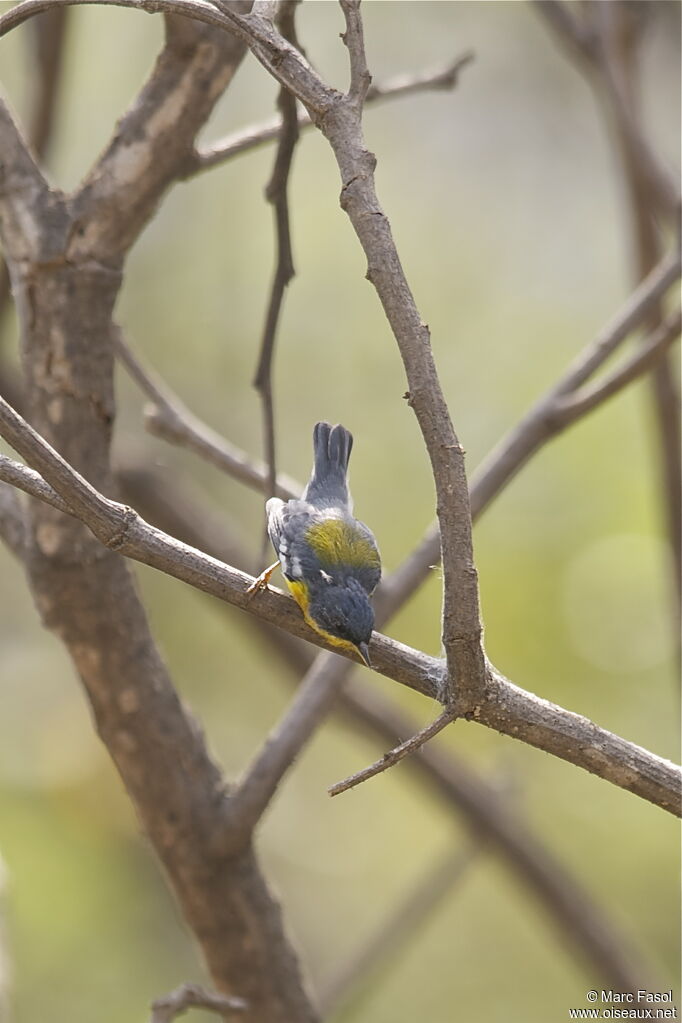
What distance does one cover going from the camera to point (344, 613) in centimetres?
232

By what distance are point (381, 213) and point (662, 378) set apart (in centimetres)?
309

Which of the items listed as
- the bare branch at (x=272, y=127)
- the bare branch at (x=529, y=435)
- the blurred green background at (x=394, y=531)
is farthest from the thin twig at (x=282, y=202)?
the blurred green background at (x=394, y=531)

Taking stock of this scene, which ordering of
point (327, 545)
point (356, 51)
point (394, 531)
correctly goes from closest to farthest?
1. point (356, 51)
2. point (327, 545)
3. point (394, 531)

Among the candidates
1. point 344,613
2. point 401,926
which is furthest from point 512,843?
point 344,613

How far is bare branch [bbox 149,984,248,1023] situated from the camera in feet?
7.46

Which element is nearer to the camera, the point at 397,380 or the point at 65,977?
the point at 65,977

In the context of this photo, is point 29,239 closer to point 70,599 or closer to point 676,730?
point 70,599

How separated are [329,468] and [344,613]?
36.5 inches

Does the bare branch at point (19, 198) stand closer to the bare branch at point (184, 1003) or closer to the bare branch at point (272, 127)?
the bare branch at point (272, 127)

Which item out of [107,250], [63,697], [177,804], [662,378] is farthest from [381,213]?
[63,697]

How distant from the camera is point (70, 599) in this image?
2.59 meters

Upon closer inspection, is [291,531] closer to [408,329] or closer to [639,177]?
[408,329]

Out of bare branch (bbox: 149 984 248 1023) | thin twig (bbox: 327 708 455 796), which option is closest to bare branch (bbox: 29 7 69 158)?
bare branch (bbox: 149 984 248 1023)

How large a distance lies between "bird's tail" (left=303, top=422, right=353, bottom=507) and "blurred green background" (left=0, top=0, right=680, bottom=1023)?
299cm
